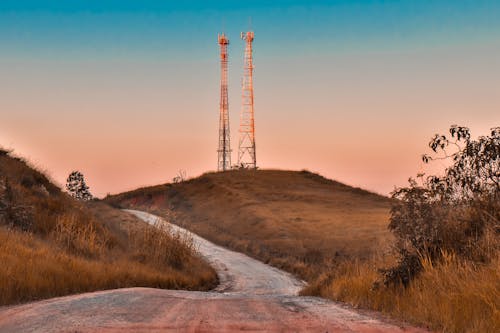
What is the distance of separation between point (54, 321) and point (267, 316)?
3082mm

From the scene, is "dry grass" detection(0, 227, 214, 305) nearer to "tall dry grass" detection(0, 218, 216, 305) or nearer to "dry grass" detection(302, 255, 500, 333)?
"tall dry grass" detection(0, 218, 216, 305)

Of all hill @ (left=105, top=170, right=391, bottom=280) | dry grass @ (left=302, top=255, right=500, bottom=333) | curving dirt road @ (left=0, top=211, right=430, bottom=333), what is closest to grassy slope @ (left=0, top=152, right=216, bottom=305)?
curving dirt road @ (left=0, top=211, right=430, bottom=333)

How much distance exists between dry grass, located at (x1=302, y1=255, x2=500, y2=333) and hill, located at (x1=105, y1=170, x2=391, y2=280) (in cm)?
341

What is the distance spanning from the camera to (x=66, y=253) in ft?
54.6

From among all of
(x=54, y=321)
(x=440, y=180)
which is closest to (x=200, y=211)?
(x=440, y=180)

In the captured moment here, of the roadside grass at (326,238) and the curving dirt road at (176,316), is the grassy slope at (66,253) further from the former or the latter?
the roadside grass at (326,238)

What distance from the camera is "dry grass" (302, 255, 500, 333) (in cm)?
809

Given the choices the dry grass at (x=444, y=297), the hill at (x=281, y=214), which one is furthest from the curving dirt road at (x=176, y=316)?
the hill at (x=281, y=214)

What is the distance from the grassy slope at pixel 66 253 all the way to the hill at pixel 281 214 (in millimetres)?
3337

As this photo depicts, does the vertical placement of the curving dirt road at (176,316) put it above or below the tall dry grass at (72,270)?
below

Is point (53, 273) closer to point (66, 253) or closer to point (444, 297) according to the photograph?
point (66, 253)

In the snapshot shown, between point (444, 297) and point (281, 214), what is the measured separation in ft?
137

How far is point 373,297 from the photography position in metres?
11.5

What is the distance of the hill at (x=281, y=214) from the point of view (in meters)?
32.6
